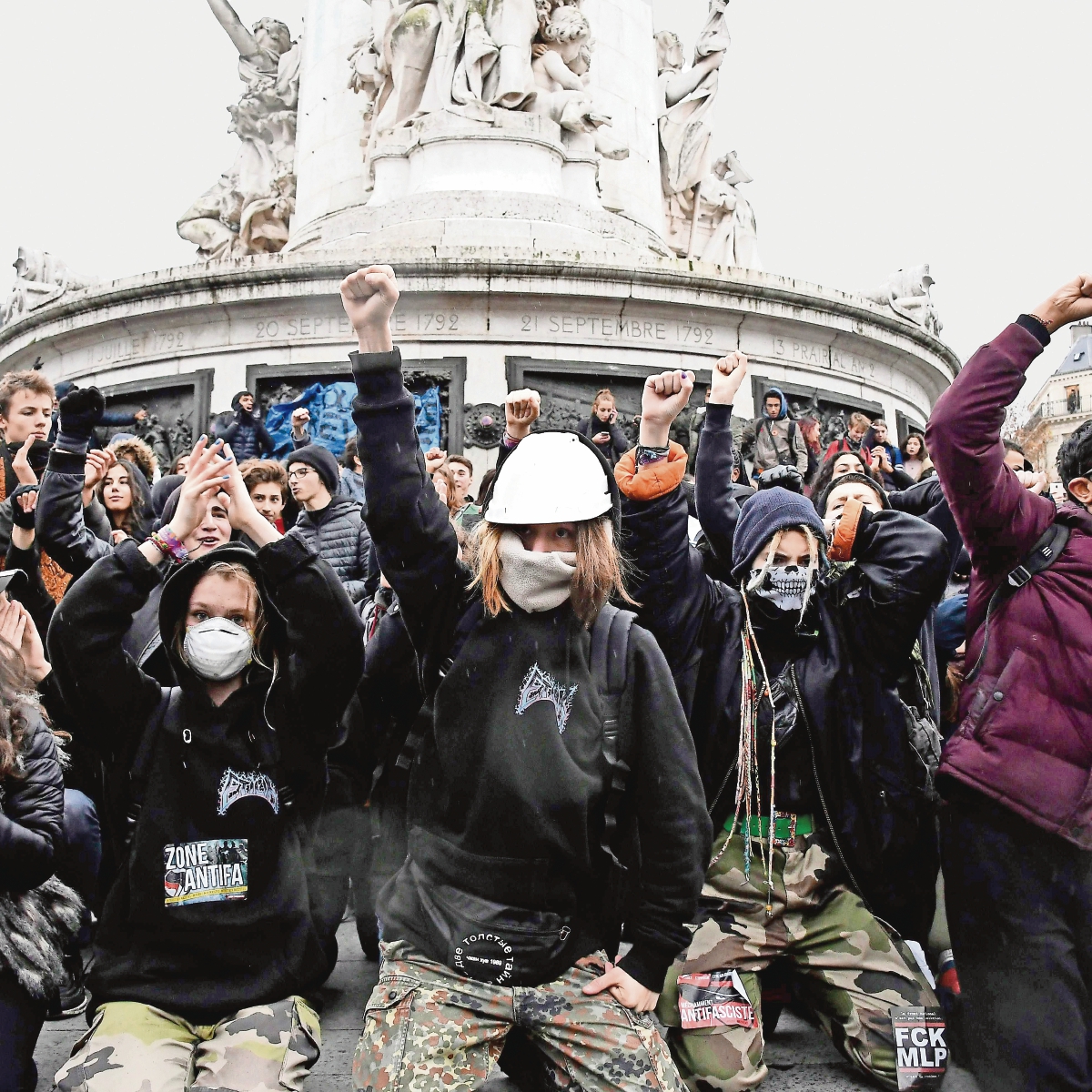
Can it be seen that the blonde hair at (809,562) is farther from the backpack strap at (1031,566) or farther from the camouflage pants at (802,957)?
the camouflage pants at (802,957)

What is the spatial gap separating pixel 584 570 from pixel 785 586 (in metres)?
1.13

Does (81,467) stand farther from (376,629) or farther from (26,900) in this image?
(26,900)

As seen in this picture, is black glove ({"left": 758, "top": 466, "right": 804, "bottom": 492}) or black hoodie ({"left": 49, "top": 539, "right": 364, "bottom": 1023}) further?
black glove ({"left": 758, "top": 466, "right": 804, "bottom": 492})

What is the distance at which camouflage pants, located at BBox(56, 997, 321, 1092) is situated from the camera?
10.2 ft

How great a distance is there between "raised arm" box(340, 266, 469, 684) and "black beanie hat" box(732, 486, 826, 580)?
1302mm

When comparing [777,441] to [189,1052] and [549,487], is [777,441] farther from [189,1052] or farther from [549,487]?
[189,1052]

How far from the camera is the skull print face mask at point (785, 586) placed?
4121 mm

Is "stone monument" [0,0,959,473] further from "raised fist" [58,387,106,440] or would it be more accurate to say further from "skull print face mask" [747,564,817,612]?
"skull print face mask" [747,564,817,612]

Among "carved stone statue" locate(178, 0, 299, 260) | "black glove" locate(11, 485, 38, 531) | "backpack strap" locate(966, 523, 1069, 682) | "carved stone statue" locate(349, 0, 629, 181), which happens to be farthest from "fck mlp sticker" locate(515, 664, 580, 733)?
"carved stone statue" locate(178, 0, 299, 260)

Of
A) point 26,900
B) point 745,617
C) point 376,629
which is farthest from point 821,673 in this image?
point 26,900

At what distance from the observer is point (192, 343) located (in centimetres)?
1336

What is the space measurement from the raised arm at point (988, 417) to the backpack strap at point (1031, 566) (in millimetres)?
148

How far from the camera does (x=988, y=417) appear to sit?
356 cm

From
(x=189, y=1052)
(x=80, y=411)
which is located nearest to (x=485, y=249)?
(x=80, y=411)
